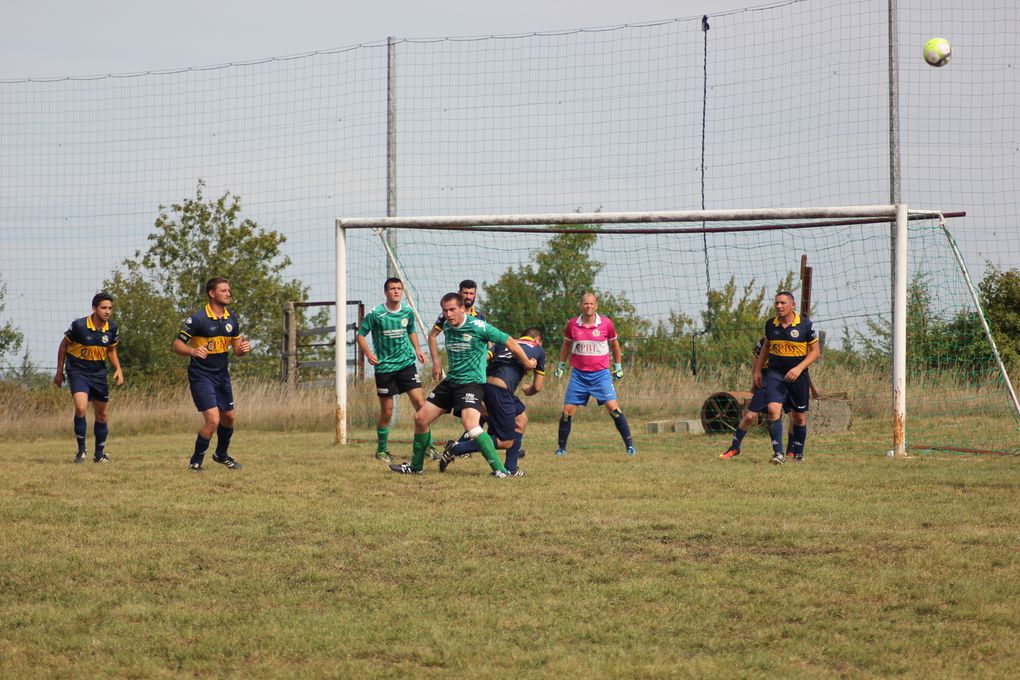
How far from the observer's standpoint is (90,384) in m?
12.3

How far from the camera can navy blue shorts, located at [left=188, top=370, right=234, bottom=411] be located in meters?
10.8

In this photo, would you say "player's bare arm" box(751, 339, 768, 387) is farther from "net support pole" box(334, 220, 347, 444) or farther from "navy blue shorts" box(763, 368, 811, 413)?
"net support pole" box(334, 220, 347, 444)

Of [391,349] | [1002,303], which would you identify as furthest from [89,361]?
[1002,303]

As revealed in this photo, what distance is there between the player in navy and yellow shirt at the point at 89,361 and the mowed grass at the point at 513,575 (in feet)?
6.44

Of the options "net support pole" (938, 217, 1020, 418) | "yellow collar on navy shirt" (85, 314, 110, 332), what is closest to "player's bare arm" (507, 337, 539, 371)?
"yellow collar on navy shirt" (85, 314, 110, 332)

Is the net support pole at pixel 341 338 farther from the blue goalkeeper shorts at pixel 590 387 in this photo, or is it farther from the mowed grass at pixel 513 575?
the mowed grass at pixel 513 575

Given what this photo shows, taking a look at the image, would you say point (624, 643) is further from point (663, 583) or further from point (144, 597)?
point (144, 597)

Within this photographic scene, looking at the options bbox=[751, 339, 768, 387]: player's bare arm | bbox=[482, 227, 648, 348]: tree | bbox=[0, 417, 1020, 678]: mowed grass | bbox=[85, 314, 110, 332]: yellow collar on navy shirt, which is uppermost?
bbox=[482, 227, 648, 348]: tree

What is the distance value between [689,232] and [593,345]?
224 cm

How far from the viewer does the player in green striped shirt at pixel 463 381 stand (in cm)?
1002

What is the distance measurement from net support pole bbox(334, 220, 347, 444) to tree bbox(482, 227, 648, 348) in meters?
3.38

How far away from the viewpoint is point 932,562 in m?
6.10

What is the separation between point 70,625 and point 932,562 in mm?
4321

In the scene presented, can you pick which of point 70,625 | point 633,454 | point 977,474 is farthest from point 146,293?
point 70,625
